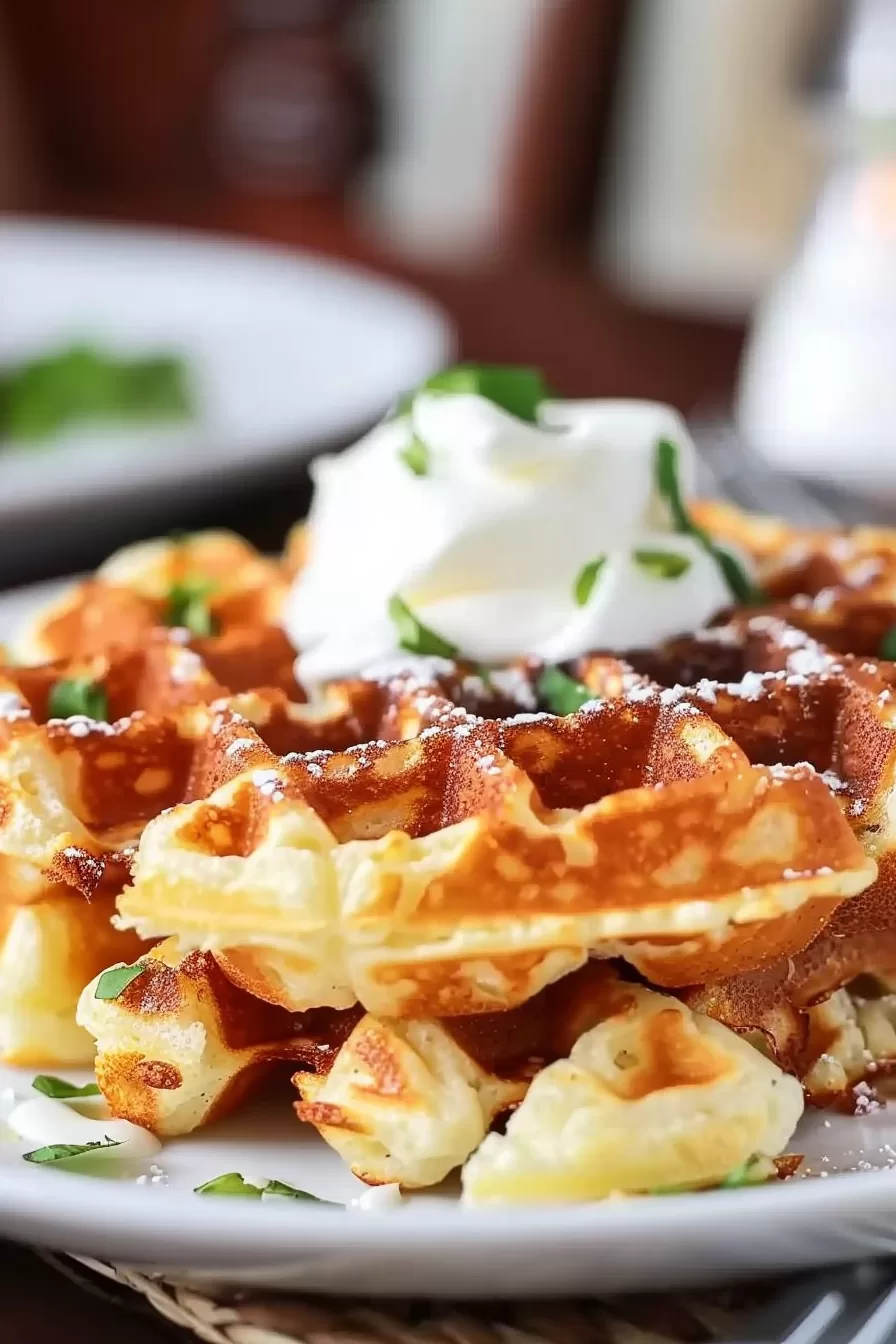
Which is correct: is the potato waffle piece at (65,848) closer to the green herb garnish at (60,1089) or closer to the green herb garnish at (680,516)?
the green herb garnish at (60,1089)

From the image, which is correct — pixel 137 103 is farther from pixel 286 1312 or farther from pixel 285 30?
pixel 286 1312

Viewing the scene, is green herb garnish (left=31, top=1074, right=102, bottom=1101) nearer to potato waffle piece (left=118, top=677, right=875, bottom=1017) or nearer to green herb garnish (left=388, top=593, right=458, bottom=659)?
potato waffle piece (left=118, top=677, right=875, bottom=1017)

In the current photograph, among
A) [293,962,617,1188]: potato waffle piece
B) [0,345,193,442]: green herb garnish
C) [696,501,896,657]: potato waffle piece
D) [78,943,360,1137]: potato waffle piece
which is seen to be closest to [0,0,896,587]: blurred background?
[0,345,193,442]: green herb garnish

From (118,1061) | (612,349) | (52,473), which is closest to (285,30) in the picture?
(612,349)

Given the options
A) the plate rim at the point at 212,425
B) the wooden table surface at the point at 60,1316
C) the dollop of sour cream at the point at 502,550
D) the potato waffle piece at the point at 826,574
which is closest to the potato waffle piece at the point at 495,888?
the wooden table surface at the point at 60,1316

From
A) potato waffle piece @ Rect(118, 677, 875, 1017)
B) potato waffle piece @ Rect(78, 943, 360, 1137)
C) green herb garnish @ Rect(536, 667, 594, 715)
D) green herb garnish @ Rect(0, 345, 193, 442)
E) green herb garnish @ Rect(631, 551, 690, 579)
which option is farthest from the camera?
green herb garnish @ Rect(0, 345, 193, 442)

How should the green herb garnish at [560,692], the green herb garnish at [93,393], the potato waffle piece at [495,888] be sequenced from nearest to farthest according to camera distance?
the potato waffle piece at [495,888] → the green herb garnish at [560,692] → the green herb garnish at [93,393]
